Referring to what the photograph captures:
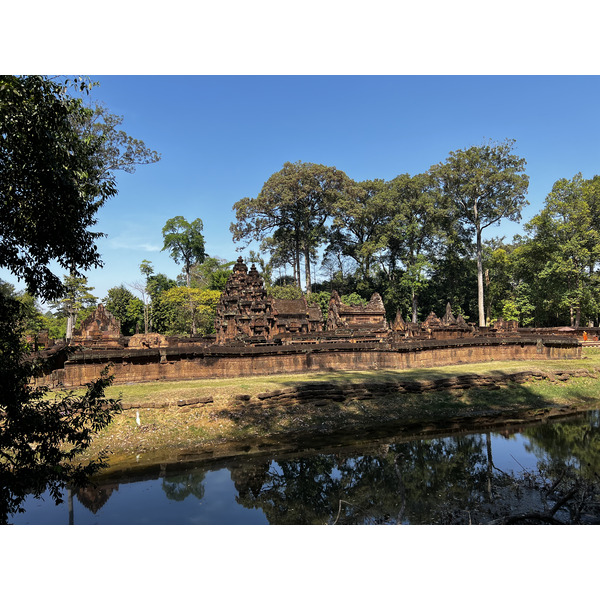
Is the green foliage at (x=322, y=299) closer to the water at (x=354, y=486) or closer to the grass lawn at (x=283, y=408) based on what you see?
the grass lawn at (x=283, y=408)

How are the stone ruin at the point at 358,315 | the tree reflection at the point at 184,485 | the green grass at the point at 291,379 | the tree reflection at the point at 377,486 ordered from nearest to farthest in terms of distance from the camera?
the tree reflection at the point at 377,486, the tree reflection at the point at 184,485, the green grass at the point at 291,379, the stone ruin at the point at 358,315

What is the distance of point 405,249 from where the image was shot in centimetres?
4931

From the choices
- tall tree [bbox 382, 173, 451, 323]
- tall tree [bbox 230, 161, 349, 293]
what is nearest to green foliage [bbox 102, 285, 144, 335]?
tall tree [bbox 230, 161, 349, 293]

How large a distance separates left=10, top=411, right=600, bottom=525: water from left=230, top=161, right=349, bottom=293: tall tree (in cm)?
3722

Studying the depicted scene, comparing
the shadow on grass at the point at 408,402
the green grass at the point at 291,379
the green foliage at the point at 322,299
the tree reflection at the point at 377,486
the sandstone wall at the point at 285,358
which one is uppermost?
the green foliage at the point at 322,299

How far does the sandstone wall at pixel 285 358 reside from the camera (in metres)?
16.1

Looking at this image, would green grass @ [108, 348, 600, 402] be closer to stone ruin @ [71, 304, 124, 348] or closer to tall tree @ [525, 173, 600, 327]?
stone ruin @ [71, 304, 124, 348]

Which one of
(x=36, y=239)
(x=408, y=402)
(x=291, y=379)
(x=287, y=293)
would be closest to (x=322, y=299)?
(x=287, y=293)

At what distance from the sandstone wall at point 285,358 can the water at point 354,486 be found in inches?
265

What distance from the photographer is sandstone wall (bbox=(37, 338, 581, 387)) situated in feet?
52.7

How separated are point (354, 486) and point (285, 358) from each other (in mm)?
9631

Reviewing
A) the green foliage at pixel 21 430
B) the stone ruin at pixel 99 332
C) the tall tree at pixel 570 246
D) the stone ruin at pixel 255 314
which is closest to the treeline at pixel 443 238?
the tall tree at pixel 570 246

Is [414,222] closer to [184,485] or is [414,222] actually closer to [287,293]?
[287,293]

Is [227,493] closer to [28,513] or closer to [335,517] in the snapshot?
[335,517]
